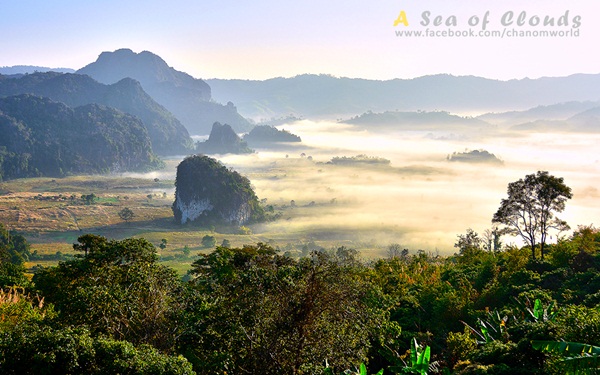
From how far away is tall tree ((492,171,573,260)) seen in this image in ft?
112

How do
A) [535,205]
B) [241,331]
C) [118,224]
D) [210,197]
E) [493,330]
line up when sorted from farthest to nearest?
[210,197]
[118,224]
[535,205]
[493,330]
[241,331]

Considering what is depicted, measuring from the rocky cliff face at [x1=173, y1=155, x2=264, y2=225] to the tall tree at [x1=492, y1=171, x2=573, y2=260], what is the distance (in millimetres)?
116447

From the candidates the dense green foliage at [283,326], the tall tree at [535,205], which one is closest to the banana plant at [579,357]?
the dense green foliage at [283,326]

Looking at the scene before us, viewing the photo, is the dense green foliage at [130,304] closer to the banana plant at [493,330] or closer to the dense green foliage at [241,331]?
the dense green foliage at [241,331]

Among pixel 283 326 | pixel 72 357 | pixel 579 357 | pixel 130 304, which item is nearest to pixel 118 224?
pixel 130 304

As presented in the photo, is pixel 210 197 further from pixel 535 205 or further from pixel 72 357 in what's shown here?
pixel 72 357

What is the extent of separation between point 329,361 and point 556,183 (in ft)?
85.9

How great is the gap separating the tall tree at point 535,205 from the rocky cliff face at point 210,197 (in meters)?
116

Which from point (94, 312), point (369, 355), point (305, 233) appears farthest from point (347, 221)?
point (94, 312)

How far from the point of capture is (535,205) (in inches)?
1368

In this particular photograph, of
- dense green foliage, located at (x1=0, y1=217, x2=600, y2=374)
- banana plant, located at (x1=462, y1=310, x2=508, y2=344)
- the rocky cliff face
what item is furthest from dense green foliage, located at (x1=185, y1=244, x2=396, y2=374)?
the rocky cliff face

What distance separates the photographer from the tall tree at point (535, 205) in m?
34.1

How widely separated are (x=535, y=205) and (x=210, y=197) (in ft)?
399

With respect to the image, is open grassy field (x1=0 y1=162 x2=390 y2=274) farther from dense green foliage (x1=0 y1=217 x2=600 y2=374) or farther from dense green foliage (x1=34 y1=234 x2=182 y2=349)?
dense green foliage (x1=0 y1=217 x2=600 y2=374)
